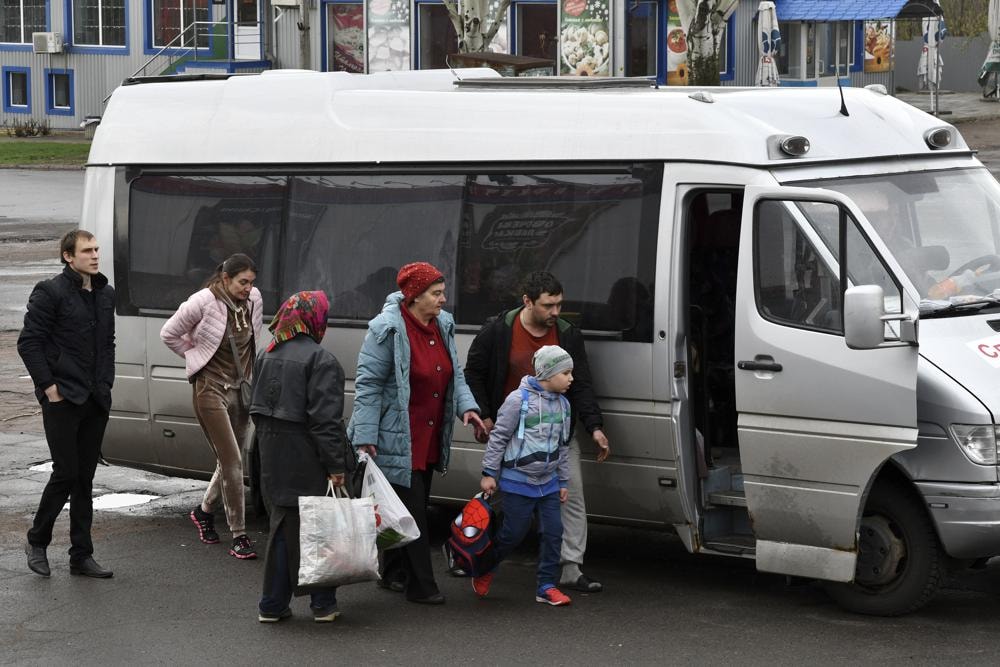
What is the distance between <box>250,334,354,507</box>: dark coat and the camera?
734cm

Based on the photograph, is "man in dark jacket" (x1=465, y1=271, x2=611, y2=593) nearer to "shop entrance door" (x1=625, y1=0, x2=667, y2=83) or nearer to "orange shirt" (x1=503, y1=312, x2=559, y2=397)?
"orange shirt" (x1=503, y1=312, x2=559, y2=397)

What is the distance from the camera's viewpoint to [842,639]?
711 cm

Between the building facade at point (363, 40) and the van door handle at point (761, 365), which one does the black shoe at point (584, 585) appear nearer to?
the van door handle at point (761, 365)

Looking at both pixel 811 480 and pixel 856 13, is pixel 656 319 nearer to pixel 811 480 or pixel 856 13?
pixel 811 480

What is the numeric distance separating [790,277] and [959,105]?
4316cm

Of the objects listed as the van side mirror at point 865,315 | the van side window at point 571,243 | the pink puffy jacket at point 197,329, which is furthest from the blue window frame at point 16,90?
the van side mirror at point 865,315

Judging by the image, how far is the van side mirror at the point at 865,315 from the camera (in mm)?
6742

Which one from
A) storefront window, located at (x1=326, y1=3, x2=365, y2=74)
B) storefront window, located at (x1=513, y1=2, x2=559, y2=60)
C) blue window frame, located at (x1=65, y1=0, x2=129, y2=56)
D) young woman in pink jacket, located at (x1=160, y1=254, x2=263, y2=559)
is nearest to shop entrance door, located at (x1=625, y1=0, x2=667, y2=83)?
storefront window, located at (x1=513, y1=2, x2=559, y2=60)

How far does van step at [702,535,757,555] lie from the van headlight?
122cm

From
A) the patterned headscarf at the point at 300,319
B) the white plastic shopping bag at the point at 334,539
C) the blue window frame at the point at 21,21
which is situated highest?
the blue window frame at the point at 21,21

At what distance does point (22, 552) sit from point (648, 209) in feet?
13.0

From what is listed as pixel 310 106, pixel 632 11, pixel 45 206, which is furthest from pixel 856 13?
pixel 310 106

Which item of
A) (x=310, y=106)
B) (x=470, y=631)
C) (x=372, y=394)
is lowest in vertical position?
(x=470, y=631)

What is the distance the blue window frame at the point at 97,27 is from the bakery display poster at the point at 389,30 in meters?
8.70
